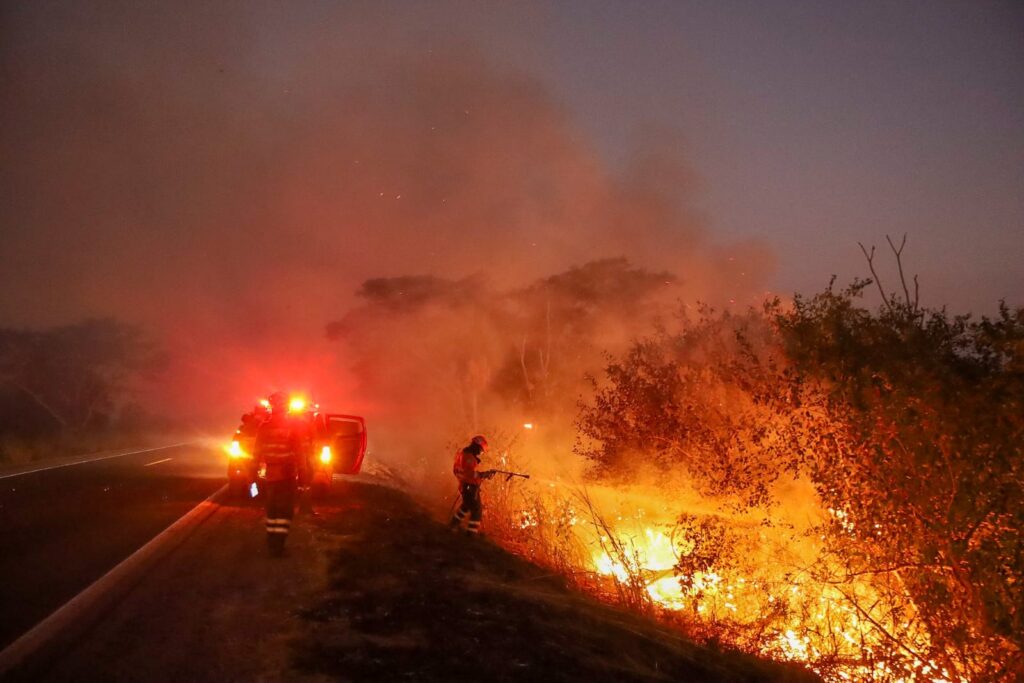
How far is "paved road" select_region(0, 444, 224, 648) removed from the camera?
219 inches

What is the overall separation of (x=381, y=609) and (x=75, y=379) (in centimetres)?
4681

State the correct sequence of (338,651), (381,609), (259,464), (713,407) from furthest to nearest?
(713,407)
(259,464)
(381,609)
(338,651)

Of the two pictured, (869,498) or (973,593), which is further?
(869,498)

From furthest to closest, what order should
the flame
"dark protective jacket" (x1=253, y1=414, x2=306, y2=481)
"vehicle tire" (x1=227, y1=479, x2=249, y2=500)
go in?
1. "vehicle tire" (x1=227, y1=479, x2=249, y2=500)
2. "dark protective jacket" (x1=253, y1=414, x2=306, y2=481)
3. the flame

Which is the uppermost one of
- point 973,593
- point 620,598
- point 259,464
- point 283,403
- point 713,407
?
point 713,407

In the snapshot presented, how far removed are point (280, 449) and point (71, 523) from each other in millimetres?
3750

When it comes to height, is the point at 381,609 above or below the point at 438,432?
below

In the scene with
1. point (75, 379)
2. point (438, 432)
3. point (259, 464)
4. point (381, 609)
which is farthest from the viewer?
point (75, 379)

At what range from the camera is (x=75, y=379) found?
42.3 metres

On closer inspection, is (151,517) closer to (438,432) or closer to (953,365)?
(953,365)

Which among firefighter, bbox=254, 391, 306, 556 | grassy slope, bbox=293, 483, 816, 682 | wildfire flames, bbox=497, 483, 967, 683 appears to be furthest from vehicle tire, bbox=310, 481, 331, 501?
firefighter, bbox=254, 391, 306, 556

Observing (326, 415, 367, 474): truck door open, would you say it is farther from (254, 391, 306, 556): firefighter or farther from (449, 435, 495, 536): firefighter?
(254, 391, 306, 556): firefighter

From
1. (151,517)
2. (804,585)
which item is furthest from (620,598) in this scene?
(151,517)

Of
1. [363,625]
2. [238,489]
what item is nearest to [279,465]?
[363,625]
